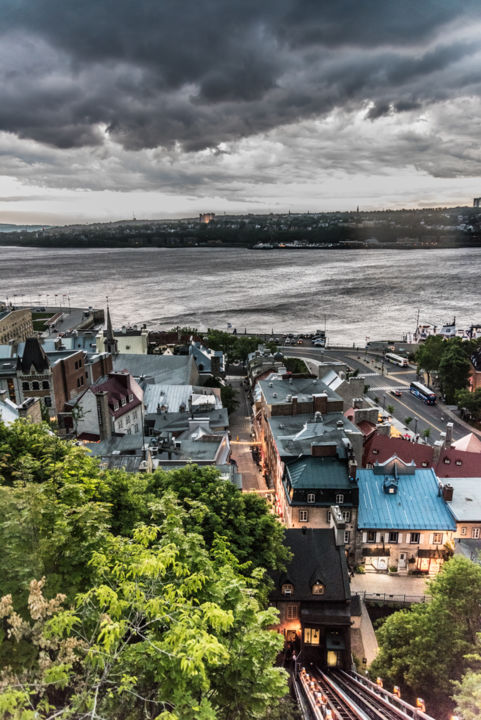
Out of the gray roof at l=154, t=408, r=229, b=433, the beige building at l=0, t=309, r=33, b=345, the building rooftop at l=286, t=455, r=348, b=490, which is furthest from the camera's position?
the beige building at l=0, t=309, r=33, b=345

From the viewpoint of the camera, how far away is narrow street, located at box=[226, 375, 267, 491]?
48.4m

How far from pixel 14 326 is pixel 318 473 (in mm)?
110667

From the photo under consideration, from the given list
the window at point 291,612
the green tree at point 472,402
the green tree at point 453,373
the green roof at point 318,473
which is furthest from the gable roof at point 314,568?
the green tree at point 453,373

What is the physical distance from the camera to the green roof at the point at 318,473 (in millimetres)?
36294

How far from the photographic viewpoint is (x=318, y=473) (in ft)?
122

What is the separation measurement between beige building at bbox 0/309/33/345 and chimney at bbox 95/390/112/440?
87849mm

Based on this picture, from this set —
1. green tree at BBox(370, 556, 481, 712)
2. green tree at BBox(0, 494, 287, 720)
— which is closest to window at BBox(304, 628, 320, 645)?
green tree at BBox(370, 556, 481, 712)

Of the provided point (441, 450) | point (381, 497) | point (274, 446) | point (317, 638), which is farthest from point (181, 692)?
point (441, 450)

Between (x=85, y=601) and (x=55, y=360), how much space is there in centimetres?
4744

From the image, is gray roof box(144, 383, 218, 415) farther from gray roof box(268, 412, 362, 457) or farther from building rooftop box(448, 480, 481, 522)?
building rooftop box(448, 480, 481, 522)

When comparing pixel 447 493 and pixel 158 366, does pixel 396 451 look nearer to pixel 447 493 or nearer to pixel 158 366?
pixel 447 493

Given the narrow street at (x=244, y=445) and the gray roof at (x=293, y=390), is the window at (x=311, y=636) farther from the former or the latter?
the gray roof at (x=293, y=390)

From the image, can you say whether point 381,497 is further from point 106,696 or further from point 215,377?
point 215,377

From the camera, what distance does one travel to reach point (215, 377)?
7406cm
